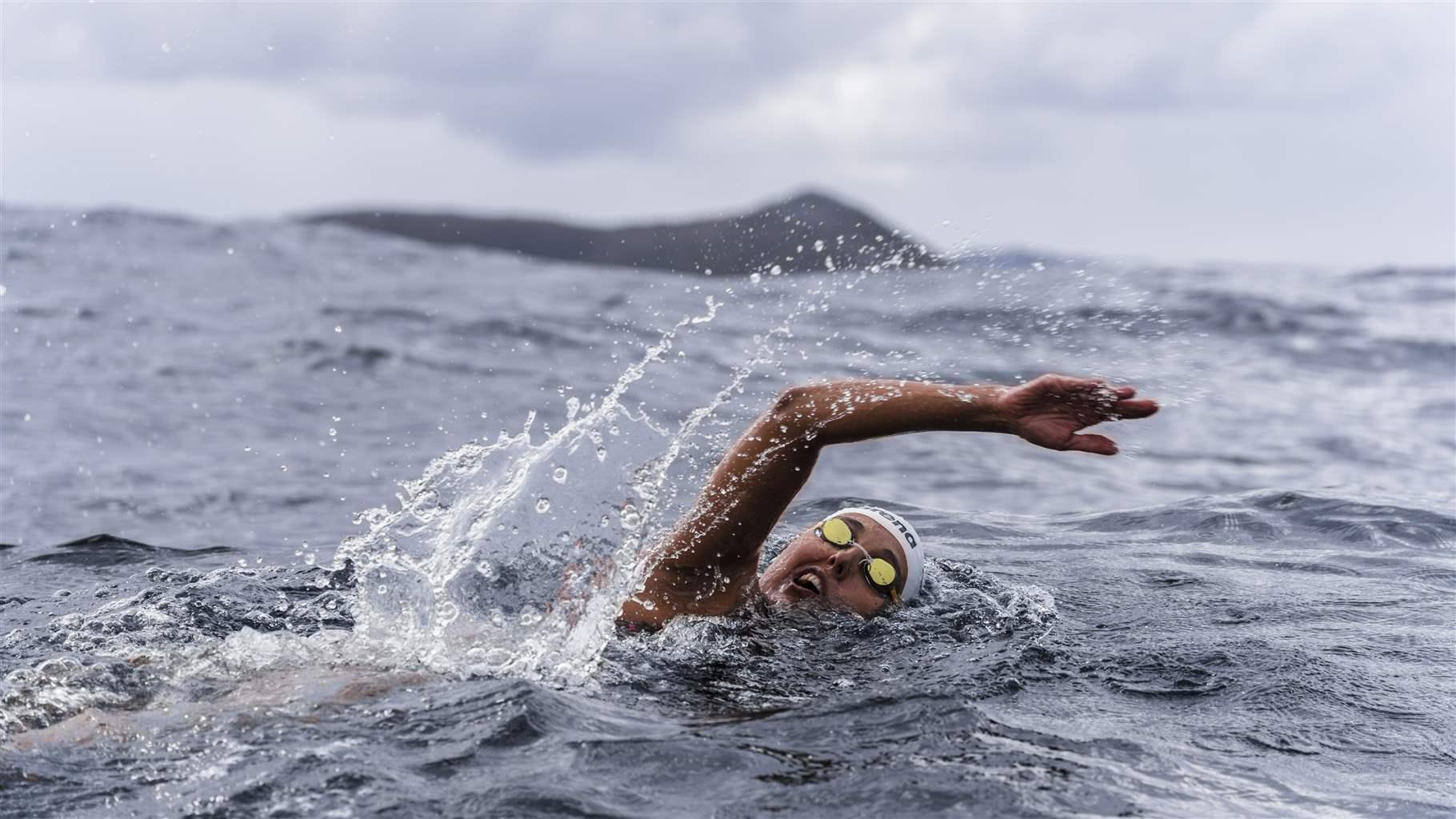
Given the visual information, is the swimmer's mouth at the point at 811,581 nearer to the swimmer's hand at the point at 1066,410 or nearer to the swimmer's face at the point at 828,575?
the swimmer's face at the point at 828,575

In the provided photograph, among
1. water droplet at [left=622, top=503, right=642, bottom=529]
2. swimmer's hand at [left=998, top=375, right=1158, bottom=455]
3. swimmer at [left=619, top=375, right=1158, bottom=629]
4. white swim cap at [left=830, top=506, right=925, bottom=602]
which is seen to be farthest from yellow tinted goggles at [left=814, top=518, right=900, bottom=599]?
swimmer's hand at [left=998, top=375, right=1158, bottom=455]

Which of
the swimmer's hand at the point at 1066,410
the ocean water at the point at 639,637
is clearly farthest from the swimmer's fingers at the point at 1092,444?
the ocean water at the point at 639,637

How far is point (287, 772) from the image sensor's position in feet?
14.7

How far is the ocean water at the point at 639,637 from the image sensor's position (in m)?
4.65

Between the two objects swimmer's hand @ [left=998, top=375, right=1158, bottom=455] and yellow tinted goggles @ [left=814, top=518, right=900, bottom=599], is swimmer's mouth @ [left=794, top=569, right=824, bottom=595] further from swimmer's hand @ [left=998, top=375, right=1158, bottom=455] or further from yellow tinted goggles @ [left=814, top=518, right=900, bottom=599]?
swimmer's hand @ [left=998, top=375, right=1158, bottom=455]

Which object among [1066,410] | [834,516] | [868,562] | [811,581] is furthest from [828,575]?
[1066,410]

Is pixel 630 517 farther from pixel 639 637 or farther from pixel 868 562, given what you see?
pixel 868 562

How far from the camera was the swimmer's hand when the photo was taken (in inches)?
187

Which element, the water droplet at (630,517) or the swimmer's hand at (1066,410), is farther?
the water droplet at (630,517)

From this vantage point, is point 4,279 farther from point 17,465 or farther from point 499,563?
point 499,563

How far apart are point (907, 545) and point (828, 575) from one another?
523 millimetres

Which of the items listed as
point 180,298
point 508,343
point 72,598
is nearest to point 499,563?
point 72,598

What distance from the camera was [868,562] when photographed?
6.70 m

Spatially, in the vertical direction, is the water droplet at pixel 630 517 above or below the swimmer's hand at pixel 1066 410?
below
